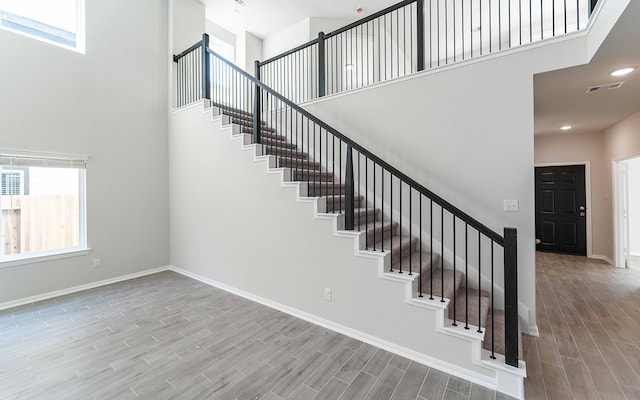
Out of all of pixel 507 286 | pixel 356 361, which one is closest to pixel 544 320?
pixel 507 286

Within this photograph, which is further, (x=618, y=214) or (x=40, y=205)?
(x=618, y=214)

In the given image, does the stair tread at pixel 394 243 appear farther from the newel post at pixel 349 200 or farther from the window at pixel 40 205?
the window at pixel 40 205

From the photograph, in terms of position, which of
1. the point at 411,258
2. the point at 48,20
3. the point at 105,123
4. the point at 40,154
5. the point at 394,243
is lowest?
the point at 411,258

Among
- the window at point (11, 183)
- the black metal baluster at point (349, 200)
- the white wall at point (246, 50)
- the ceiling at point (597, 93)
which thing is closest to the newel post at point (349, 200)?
the black metal baluster at point (349, 200)

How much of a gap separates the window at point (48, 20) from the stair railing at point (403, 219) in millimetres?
1406

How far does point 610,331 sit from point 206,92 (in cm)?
593

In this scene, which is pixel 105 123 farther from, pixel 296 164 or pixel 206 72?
pixel 296 164

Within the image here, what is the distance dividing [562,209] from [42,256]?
31.8ft

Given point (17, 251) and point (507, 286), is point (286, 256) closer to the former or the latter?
point (507, 286)

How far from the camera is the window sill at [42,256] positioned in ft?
11.4

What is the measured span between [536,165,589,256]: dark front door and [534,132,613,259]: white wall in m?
0.16

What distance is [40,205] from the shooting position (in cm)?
382

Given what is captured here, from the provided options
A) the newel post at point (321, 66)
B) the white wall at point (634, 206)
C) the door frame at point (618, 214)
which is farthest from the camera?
the white wall at point (634, 206)

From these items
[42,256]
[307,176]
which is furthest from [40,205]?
[307,176]
